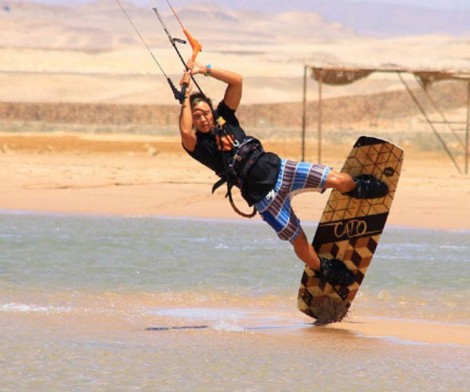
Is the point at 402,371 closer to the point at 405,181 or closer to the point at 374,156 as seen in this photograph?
the point at 374,156

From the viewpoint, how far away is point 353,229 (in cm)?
984

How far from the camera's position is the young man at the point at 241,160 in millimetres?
8859

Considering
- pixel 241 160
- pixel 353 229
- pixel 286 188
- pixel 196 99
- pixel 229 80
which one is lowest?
A: pixel 353 229

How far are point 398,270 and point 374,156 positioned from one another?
10.4 feet

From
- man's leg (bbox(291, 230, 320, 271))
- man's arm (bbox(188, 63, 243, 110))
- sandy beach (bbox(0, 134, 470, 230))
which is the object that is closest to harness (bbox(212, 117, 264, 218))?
man's arm (bbox(188, 63, 243, 110))

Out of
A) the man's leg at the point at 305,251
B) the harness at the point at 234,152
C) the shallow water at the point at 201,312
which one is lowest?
the shallow water at the point at 201,312

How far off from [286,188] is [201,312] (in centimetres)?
159

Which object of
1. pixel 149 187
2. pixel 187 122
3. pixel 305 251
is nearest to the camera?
pixel 187 122

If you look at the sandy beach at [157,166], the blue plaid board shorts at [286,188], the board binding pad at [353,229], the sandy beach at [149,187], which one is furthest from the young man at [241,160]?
the sandy beach at [149,187]

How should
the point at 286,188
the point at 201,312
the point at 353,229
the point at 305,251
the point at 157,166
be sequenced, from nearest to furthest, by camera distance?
the point at 286,188 → the point at 305,251 → the point at 353,229 → the point at 201,312 → the point at 157,166

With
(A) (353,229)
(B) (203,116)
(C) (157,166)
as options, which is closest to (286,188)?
(B) (203,116)

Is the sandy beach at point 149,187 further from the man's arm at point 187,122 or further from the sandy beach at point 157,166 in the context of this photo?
the man's arm at point 187,122

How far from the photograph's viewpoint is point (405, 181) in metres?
21.6

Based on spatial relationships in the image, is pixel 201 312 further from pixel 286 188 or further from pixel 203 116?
pixel 203 116
